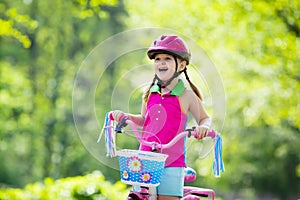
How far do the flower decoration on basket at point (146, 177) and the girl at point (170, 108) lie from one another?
163mm

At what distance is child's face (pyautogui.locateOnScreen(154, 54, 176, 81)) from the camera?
344cm

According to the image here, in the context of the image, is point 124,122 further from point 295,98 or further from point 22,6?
point 22,6

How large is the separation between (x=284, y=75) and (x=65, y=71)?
32.5ft

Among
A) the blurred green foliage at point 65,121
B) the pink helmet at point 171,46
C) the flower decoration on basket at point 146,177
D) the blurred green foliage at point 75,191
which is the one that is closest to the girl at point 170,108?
the pink helmet at point 171,46

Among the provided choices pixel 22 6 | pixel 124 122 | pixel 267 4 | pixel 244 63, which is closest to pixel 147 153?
pixel 124 122

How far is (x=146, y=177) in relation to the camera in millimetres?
3246


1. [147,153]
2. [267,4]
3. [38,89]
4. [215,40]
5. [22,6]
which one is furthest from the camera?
[38,89]

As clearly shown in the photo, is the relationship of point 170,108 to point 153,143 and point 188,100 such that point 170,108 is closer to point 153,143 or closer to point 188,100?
point 188,100

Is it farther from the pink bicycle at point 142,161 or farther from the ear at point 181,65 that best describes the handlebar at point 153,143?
the ear at point 181,65

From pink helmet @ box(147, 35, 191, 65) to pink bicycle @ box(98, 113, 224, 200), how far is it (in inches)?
16.6

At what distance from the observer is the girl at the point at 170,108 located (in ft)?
11.1

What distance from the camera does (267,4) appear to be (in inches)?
389

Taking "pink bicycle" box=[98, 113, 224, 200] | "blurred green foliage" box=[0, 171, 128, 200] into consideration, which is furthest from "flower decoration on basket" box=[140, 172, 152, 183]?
"blurred green foliage" box=[0, 171, 128, 200]

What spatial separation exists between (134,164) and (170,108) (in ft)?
1.27
